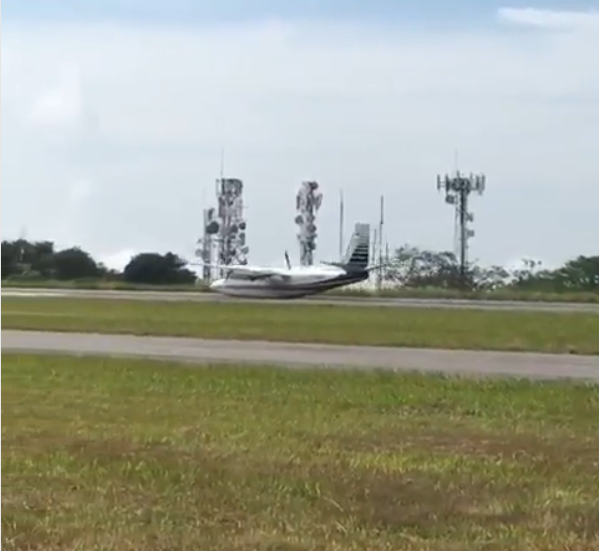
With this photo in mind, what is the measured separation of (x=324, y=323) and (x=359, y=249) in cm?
2058

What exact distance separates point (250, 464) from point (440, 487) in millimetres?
1001

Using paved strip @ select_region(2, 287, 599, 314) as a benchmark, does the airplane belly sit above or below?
above

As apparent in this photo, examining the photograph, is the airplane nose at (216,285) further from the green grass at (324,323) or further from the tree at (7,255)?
the tree at (7,255)

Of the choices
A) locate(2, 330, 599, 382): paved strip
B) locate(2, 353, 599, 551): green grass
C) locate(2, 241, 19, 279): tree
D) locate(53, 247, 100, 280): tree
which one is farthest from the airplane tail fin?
locate(2, 241, 19, 279): tree

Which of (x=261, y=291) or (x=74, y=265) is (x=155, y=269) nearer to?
(x=261, y=291)

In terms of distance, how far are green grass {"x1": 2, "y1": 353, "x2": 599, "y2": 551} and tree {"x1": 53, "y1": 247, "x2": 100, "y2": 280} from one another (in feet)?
56.2

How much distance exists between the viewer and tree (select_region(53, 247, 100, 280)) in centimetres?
2647

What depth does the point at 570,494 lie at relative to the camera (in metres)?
5.16

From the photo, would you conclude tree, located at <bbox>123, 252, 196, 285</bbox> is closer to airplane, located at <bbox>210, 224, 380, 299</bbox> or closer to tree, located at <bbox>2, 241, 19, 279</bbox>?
airplane, located at <bbox>210, 224, 380, 299</bbox>

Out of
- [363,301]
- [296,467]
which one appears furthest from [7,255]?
[363,301]

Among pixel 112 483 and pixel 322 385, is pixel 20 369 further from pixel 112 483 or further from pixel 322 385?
pixel 112 483

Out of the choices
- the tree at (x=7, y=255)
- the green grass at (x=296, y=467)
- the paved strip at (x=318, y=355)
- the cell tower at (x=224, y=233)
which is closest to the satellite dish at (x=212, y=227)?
the cell tower at (x=224, y=233)

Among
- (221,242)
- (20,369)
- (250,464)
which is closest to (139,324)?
(20,369)

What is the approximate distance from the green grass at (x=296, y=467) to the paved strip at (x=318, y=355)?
233 centimetres
